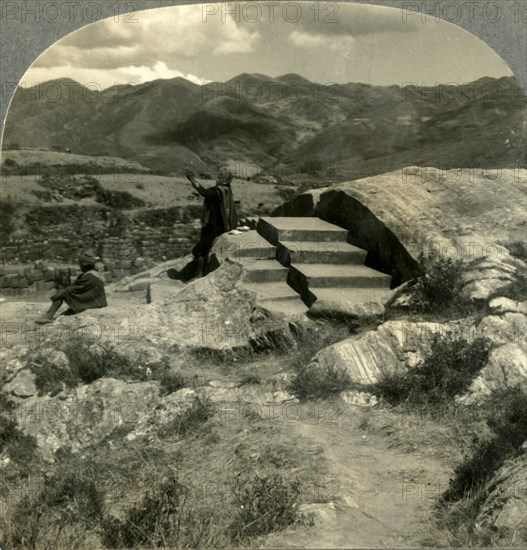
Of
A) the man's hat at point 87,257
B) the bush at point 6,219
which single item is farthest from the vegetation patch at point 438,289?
the bush at point 6,219

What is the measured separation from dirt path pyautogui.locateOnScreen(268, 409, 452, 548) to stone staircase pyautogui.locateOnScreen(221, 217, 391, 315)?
2.12ft

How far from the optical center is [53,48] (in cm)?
385

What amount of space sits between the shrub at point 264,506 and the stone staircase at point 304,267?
928 millimetres

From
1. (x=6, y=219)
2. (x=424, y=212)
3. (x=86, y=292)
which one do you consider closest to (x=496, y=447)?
(x=424, y=212)

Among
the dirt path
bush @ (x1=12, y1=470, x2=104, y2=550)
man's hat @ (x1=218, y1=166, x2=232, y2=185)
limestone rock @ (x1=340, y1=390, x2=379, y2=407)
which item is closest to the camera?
the dirt path

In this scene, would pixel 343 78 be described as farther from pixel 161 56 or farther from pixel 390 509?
pixel 390 509

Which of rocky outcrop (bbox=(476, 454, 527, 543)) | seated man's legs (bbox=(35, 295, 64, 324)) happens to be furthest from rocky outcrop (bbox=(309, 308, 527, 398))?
seated man's legs (bbox=(35, 295, 64, 324))

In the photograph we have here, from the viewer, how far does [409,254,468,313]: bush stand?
12.5 feet

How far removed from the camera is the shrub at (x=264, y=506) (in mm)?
3236

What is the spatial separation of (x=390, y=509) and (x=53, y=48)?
2.93 meters

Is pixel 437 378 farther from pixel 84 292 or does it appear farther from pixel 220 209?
pixel 84 292

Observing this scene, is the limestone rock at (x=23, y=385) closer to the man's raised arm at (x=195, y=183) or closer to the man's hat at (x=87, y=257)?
the man's hat at (x=87, y=257)

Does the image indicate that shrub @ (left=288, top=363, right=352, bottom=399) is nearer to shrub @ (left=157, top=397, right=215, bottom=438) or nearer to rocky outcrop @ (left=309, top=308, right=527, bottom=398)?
rocky outcrop @ (left=309, top=308, right=527, bottom=398)

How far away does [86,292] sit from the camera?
3.97m
